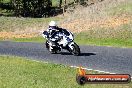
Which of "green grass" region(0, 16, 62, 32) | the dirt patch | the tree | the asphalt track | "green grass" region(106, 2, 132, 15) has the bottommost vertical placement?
the tree

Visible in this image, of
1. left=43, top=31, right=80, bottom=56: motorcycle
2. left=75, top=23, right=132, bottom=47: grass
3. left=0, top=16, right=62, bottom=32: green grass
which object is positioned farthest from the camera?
left=0, top=16, right=62, bottom=32: green grass

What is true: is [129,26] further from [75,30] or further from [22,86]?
[22,86]

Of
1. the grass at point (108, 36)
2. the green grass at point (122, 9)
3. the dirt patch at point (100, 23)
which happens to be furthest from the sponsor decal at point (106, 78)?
the green grass at point (122, 9)

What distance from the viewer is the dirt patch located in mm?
38062

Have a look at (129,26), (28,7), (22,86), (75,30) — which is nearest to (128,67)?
(22,86)

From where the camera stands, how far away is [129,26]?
115 feet

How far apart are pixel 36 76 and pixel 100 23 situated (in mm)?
25403

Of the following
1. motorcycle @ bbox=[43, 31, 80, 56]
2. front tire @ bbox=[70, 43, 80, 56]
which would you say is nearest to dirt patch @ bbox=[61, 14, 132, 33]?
motorcycle @ bbox=[43, 31, 80, 56]

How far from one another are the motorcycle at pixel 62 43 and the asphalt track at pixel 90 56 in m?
0.36

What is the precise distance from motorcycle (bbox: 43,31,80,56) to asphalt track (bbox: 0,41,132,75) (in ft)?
1.17

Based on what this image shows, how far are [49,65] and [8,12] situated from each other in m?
65.4

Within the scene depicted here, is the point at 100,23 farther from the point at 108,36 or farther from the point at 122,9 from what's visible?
the point at 108,36

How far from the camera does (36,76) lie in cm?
1516

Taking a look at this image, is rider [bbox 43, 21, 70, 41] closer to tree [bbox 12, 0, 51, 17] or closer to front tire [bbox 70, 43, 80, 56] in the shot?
front tire [bbox 70, 43, 80, 56]
